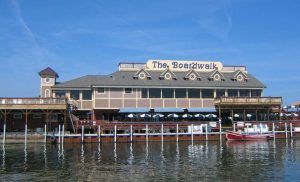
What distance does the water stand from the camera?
26.7 m

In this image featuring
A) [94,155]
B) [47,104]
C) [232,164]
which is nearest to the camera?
[232,164]

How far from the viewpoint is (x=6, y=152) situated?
4169cm

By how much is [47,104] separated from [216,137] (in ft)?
75.2

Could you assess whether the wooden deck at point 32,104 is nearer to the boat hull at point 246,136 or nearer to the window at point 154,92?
the window at point 154,92

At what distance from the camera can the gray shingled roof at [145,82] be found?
61.3 m

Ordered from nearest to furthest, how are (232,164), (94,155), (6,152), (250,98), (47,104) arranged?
(232,164)
(94,155)
(6,152)
(47,104)
(250,98)

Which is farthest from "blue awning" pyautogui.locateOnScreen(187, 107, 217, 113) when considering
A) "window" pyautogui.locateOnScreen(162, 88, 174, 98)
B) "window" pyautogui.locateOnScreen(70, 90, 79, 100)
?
"window" pyautogui.locateOnScreen(70, 90, 79, 100)

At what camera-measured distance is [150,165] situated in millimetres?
32000

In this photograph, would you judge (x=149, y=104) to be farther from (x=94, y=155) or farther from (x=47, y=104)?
(x=94, y=155)

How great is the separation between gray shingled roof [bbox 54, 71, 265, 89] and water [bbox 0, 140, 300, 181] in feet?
64.0

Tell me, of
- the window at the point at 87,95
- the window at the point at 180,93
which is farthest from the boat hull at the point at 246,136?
the window at the point at 87,95

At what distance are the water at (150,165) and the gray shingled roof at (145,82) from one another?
64.0ft

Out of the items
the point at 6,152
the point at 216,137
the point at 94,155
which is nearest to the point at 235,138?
the point at 216,137

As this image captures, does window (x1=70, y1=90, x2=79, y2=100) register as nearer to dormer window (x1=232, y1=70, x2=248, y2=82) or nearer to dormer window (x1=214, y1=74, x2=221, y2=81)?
dormer window (x1=214, y1=74, x2=221, y2=81)
